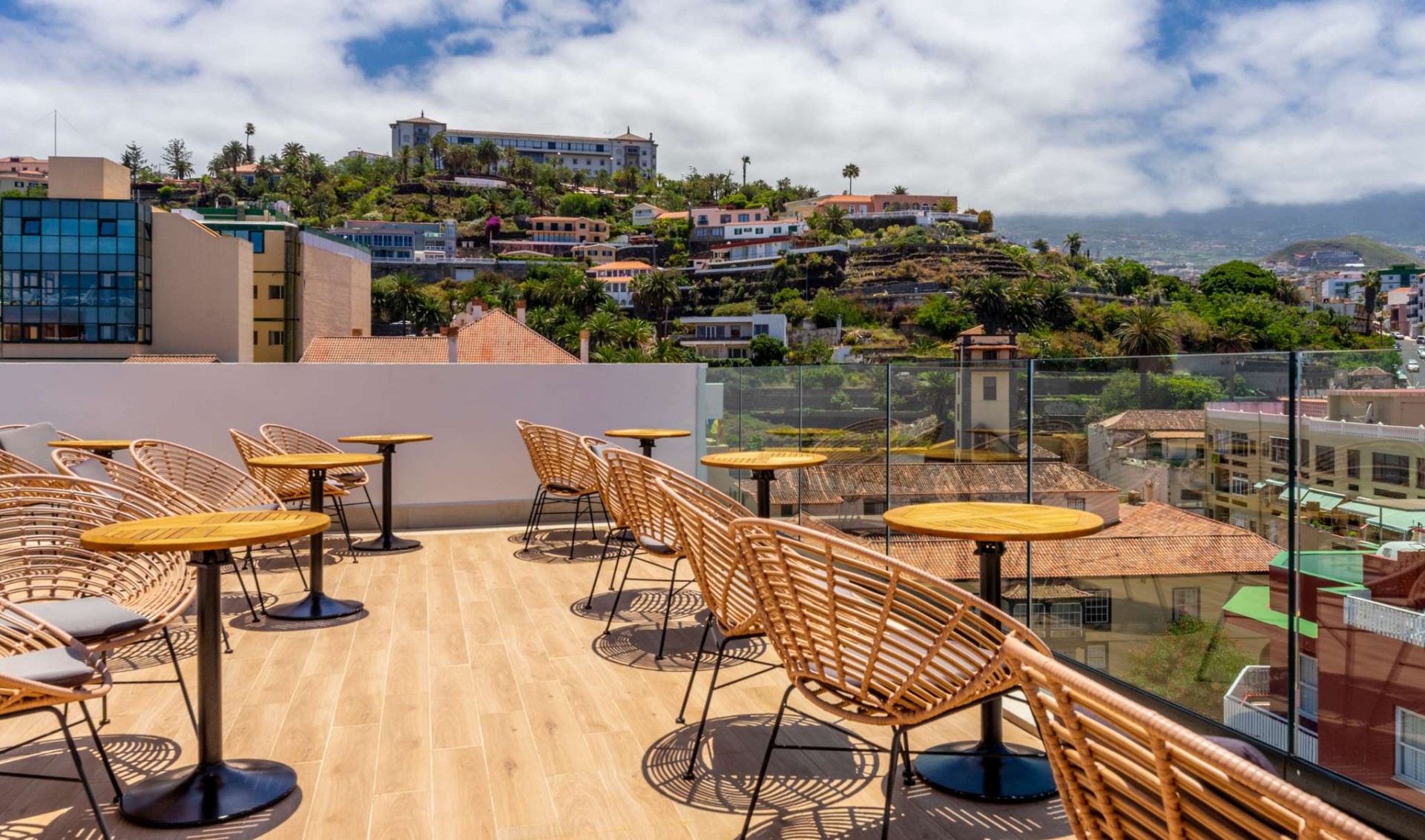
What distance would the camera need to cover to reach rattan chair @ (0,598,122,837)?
1.96 metres

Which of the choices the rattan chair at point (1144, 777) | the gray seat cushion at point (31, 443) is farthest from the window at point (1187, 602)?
the gray seat cushion at point (31, 443)

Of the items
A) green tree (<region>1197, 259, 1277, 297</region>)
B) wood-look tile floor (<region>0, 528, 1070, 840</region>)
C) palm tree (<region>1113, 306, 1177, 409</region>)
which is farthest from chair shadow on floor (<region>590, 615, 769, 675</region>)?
green tree (<region>1197, 259, 1277, 297</region>)

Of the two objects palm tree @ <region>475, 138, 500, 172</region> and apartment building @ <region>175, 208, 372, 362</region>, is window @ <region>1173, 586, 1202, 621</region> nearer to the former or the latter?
apartment building @ <region>175, 208, 372, 362</region>

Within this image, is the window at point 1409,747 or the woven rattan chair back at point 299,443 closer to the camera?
the window at point 1409,747

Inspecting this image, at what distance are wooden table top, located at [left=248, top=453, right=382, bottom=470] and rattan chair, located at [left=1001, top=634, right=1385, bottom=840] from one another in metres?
4.32

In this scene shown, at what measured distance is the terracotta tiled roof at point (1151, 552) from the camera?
263cm

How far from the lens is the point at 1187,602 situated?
2828mm

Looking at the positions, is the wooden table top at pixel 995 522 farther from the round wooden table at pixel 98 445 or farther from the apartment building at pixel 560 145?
the apartment building at pixel 560 145

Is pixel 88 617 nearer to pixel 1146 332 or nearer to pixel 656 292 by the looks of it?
pixel 1146 332

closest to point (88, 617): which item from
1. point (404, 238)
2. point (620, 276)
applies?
point (620, 276)

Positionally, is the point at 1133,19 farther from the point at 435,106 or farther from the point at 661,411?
the point at 661,411

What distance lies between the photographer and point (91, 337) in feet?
136

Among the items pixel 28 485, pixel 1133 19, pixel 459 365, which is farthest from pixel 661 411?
pixel 1133 19

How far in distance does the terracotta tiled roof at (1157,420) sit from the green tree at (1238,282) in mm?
103404
